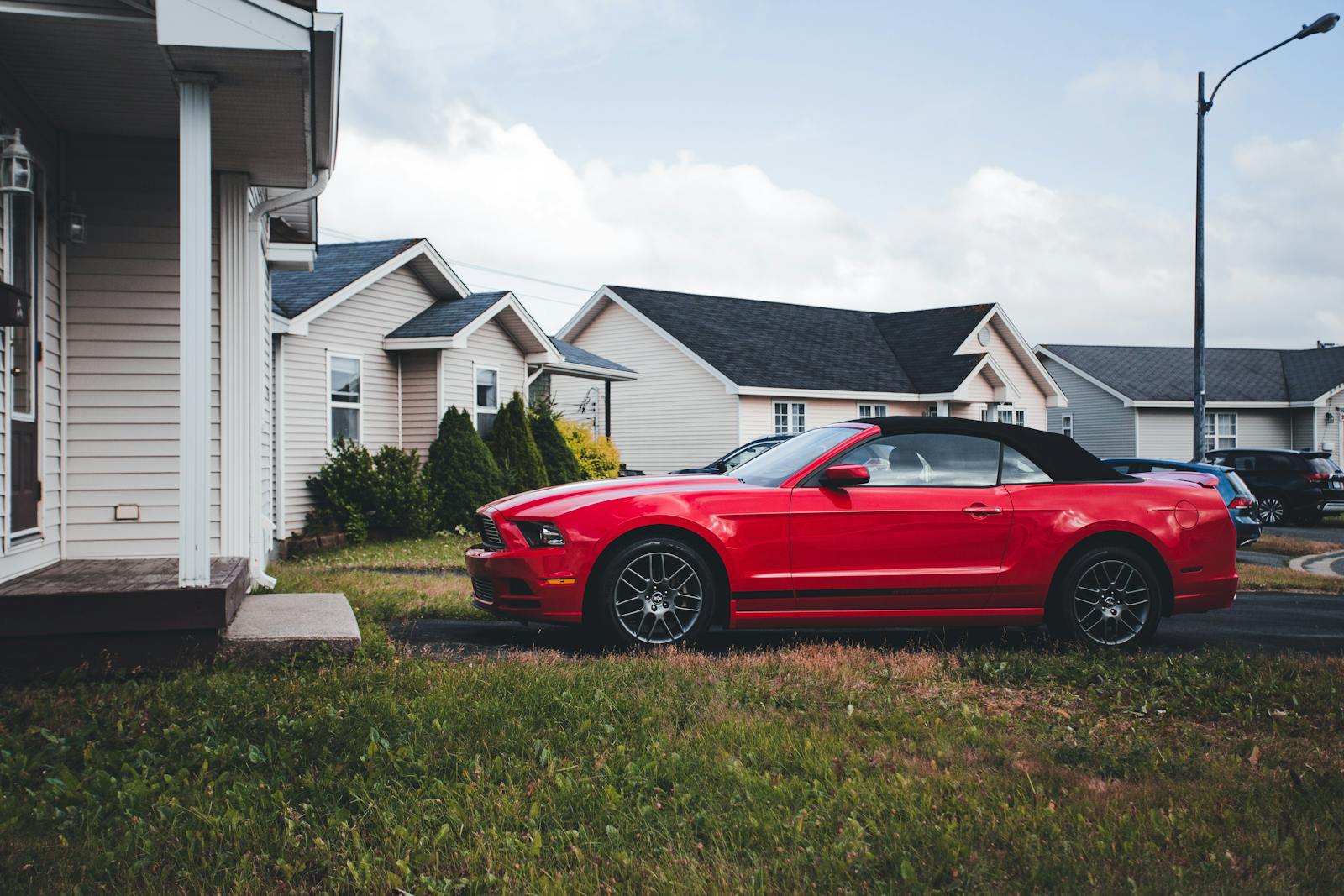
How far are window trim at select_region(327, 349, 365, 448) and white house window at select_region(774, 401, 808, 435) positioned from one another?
48.1 ft

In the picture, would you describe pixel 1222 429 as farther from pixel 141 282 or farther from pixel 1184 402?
pixel 141 282

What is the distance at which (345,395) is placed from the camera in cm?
1839

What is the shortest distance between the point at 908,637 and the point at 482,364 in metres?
13.7

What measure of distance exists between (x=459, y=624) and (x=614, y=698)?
3407 mm

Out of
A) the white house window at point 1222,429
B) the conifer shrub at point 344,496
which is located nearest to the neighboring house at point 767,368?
the white house window at point 1222,429

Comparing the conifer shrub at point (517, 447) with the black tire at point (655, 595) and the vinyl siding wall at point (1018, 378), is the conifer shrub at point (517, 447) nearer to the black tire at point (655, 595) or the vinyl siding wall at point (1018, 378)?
the black tire at point (655, 595)

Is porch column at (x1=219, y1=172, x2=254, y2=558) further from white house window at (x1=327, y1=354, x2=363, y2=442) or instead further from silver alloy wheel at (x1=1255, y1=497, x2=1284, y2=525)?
silver alloy wheel at (x1=1255, y1=497, x2=1284, y2=525)

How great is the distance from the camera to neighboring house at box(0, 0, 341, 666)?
6039 mm

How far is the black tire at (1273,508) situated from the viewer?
1056 inches

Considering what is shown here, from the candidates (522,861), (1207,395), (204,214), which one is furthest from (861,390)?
(522,861)

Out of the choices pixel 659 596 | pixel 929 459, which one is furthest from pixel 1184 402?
pixel 659 596

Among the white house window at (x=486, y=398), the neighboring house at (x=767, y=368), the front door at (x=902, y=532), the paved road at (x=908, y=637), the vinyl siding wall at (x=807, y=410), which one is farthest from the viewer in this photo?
the neighboring house at (x=767, y=368)

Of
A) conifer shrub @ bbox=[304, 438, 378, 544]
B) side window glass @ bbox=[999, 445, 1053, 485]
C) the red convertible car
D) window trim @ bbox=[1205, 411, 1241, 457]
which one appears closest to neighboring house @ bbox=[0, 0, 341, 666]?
the red convertible car

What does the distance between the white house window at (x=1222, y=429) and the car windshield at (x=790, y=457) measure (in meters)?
39.2
